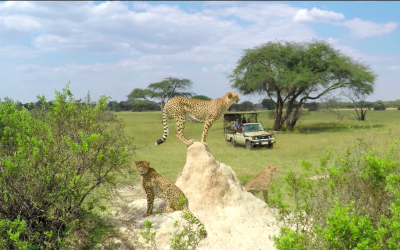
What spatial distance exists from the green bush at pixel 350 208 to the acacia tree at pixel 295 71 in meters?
22.0

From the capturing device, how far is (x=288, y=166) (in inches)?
517

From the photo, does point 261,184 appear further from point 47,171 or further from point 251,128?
point 251,128

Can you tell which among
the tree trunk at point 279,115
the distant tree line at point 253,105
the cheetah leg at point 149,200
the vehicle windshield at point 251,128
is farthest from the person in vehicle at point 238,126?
the cheetah leg at point 149,200

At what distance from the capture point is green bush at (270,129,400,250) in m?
3.27

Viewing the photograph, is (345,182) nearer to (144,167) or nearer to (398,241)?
(398,241)

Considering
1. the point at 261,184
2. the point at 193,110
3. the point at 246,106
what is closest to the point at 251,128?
the point at 261,184

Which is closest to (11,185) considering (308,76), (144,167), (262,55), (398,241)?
(144,167)

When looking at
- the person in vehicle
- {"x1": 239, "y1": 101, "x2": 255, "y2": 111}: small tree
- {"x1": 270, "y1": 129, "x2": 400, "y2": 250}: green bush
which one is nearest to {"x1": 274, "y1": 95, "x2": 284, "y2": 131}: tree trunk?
the person in vehicle

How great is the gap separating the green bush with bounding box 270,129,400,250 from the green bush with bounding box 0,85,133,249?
2646mm

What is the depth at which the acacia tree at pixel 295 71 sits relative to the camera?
26797 millimetres

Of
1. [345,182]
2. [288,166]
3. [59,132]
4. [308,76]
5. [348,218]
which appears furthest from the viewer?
[308,76]

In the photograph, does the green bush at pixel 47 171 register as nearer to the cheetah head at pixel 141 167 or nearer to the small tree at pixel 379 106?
the cheetah head at pixel 141 167

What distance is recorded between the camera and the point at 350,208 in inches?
146

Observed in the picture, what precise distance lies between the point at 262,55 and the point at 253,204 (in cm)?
2331
